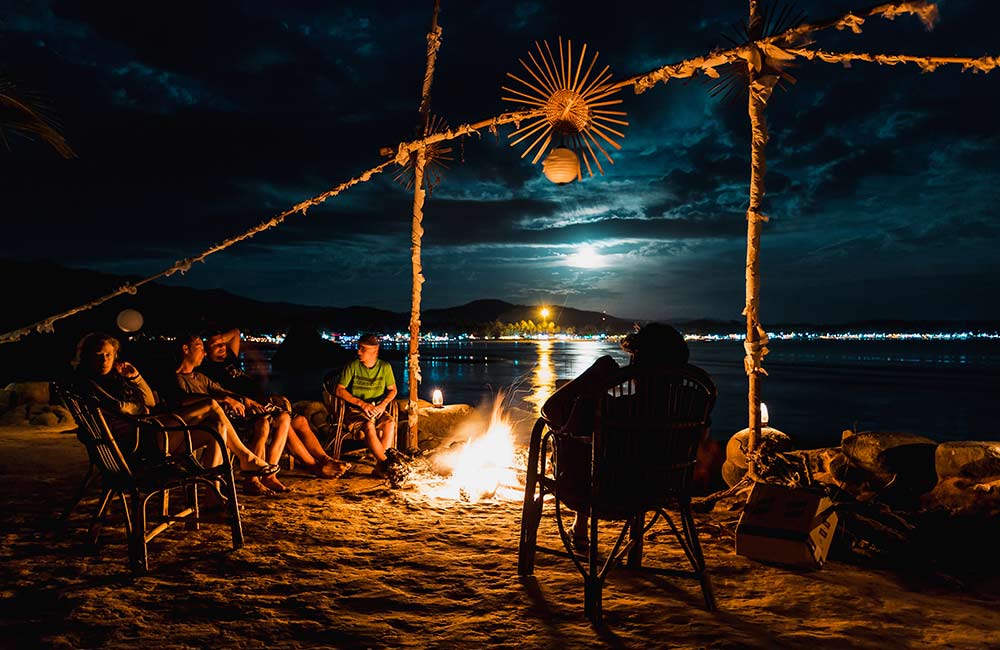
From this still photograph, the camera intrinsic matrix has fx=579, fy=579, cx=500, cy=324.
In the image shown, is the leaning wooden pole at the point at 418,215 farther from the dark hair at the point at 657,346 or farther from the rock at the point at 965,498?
the rock at the point at 965,498

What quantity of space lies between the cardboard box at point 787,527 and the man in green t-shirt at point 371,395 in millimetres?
3544

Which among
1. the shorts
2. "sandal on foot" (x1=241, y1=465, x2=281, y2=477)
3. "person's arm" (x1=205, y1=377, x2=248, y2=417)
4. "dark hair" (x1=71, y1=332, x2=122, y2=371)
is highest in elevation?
"dark hair" (x1=71, y1=332, x2=122, y2=371)

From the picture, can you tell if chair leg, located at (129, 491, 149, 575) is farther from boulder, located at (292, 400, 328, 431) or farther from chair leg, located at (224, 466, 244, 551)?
boulder, located at (292, 400, 328, 431)

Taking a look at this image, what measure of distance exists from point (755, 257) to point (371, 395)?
3912mm

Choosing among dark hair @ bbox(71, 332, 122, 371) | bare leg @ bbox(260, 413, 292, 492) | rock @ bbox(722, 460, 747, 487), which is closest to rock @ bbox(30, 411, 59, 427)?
bare leg @ bbox(260, 413, 292, 492)

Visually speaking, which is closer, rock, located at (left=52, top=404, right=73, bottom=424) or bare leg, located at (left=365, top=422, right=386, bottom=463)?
bare leg, located at (left=365, top=422, right=386, bottom=463)

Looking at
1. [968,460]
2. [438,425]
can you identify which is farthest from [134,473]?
[968,460]

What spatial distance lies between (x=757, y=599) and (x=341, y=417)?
171 inches

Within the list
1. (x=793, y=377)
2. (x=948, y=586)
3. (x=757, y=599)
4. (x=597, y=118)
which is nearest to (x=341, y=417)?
(x=597, y=118)

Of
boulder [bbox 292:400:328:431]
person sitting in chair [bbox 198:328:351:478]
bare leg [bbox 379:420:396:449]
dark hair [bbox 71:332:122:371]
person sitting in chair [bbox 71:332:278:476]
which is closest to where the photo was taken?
person sitting in chair [bbox 71:332:278:476]

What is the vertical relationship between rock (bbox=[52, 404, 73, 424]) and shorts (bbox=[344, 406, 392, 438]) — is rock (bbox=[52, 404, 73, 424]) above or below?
below

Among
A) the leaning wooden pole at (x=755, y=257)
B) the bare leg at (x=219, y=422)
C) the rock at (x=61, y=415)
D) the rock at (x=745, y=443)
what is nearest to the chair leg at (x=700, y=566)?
the leaning wooden pole at (x=755, y=257)

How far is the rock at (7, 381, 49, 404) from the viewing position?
9.94 meters

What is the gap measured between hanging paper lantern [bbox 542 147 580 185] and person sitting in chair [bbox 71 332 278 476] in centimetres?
337
